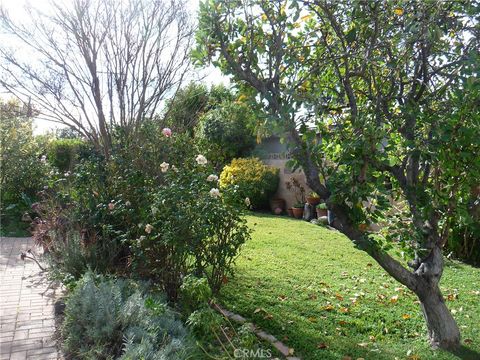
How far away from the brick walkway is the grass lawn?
1.85 m

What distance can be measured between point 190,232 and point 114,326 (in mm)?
1182

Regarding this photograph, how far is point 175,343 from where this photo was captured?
10.1ft

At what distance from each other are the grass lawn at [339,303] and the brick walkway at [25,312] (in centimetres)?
185

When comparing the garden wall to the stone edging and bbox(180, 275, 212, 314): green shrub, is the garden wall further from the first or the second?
bbox(180, 275, 212, 314): green shrub

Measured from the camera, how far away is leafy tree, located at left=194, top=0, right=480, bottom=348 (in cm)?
317

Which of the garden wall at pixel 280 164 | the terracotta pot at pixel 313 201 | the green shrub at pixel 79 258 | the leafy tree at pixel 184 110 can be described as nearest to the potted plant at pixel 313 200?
the terracotta pot at pixel 313 201

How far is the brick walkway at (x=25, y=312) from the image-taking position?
3.78 m

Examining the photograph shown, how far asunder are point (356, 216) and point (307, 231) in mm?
6844

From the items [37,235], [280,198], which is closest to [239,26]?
[37,235]

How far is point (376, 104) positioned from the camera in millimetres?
3617

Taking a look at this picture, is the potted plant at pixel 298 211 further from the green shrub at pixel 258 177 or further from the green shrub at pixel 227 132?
the green shrub at pixel 227 132

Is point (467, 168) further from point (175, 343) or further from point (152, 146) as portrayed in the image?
point (152, 146)

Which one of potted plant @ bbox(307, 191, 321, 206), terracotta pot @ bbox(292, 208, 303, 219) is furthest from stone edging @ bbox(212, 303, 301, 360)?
terracotta pot @ bbox(292, 208, 303, 219)

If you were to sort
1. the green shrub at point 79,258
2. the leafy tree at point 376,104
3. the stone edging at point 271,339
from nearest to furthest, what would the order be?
the leafy tree at point 376,104
the stone edging at point 271,339
the green shrub at point 79,258
